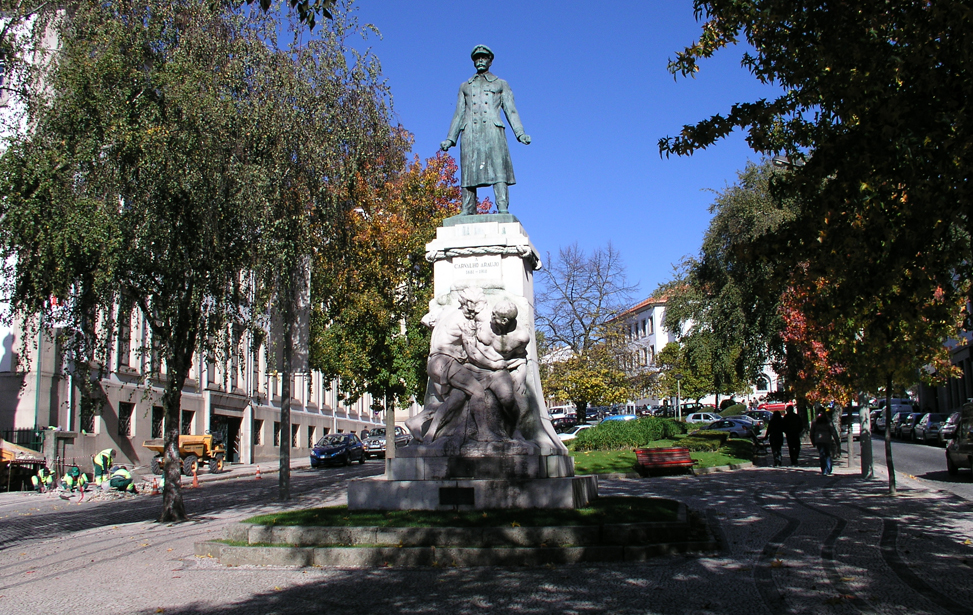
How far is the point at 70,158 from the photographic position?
1180cm

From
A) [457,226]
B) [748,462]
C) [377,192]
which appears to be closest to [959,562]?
[457,226]

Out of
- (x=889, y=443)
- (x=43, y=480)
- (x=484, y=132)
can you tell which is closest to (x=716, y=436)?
(x=889, y=443)

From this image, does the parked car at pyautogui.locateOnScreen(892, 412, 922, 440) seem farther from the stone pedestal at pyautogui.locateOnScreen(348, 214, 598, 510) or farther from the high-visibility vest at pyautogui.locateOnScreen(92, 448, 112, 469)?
the high-visibility vest at pyautogui.locateOnScreen(92, 448, 112, 469)

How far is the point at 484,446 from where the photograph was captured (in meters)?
9.79

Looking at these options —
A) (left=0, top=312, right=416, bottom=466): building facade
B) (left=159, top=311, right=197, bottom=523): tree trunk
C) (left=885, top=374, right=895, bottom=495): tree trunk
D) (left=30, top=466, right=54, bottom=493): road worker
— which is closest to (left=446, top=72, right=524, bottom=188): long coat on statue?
(left=159, top=311, right=197, bottom=523): tree trunk

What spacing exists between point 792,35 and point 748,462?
17.5 meters

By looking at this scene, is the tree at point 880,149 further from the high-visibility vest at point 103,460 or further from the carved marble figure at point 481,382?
the high-visibility vest at point 103,460

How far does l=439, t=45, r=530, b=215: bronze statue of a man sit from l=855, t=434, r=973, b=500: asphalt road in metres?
9.66

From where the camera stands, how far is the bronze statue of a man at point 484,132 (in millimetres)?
11828

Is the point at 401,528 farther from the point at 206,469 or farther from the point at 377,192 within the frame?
the point at 206,469

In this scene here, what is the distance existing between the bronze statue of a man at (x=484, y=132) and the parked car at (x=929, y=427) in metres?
28.4

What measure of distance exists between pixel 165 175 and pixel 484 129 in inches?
189

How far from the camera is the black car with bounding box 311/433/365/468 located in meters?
32.7

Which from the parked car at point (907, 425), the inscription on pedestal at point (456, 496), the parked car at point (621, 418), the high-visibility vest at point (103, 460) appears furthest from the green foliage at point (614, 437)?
the inscription on pedestal at point (456, 496)
